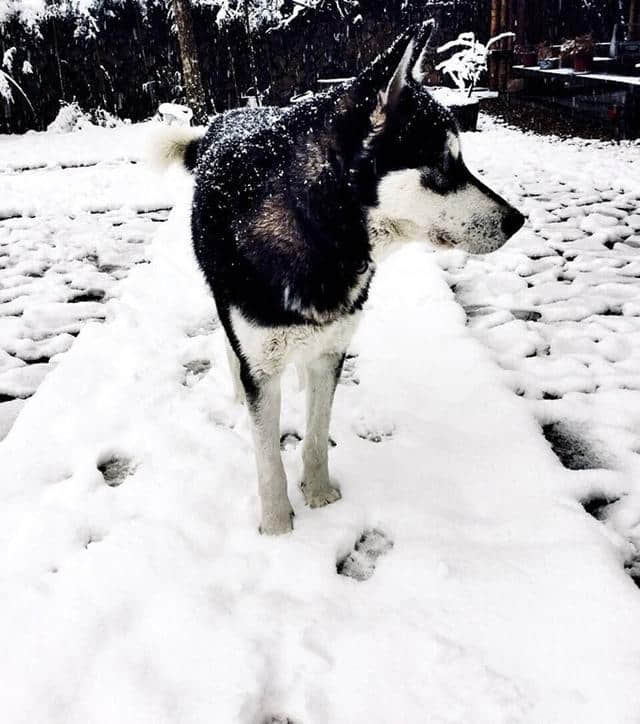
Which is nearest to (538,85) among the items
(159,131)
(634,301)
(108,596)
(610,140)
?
(610,140)

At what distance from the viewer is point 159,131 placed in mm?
2799

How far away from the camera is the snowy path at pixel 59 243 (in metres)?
3.33

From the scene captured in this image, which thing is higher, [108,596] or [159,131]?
[159,131]

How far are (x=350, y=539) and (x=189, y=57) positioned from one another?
10.7m

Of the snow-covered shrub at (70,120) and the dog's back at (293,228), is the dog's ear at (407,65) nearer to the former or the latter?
the dog's back at (293,228)

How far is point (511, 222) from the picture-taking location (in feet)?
6.29

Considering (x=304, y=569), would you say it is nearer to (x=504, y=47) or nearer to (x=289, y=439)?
(x=289, y=439)

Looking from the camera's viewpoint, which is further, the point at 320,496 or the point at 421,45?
the point at 320,496

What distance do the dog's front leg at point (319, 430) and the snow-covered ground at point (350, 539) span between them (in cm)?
7

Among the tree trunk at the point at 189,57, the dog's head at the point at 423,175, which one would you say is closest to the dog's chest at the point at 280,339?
the dog's head at the point at 423,175

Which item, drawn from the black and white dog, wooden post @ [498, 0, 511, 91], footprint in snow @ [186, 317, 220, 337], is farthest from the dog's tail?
wooden post @ [498, 0, 511, 91]

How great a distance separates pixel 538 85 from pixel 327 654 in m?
14.5

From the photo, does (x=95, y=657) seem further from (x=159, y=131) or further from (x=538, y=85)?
(x=538, y=85)

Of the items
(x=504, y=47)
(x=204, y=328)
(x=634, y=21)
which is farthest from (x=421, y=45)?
(x=634, y=21)
